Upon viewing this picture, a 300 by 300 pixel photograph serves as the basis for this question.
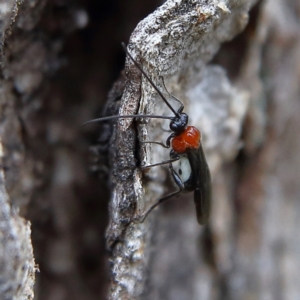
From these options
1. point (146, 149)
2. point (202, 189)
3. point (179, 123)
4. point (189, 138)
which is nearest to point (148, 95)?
point (146, 149)

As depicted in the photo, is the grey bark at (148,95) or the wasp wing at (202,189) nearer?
the grey bark at (148,95)

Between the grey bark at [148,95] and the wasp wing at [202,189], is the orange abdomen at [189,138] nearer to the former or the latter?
the wasp wing at [202,189]

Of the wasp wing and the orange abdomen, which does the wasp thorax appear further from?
the wasp wing

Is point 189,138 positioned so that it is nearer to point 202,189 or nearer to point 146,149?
point 202,189

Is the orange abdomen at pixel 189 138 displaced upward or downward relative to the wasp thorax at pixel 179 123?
downward

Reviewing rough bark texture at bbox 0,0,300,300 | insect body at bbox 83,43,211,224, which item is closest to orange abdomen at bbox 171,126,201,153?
insect body at bbox 83,43,211,224

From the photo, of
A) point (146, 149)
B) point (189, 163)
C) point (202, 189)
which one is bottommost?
point (146, 149)

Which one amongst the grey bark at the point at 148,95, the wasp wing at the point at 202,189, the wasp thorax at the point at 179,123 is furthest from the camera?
the wasp wing at the point at 202,189

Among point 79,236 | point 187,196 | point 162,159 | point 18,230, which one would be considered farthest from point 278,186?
point 18,230

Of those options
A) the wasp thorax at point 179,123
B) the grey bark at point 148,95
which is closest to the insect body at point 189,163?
the wasp thorax at point 179,123
